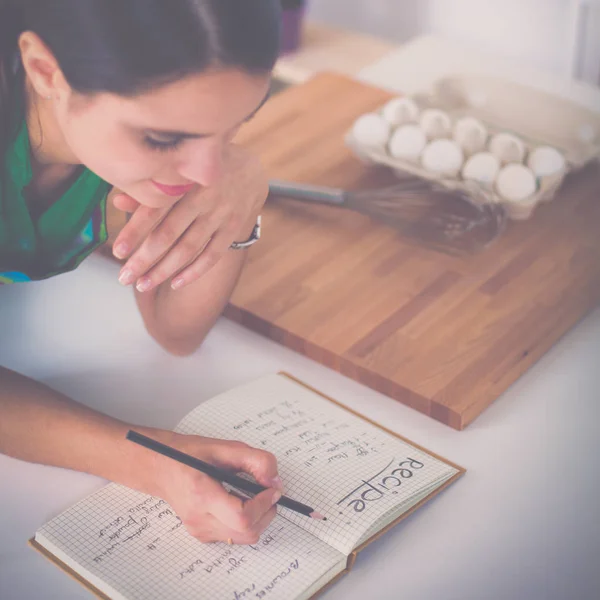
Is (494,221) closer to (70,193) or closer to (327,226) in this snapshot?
(327,226)

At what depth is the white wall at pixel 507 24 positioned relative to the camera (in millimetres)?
2047

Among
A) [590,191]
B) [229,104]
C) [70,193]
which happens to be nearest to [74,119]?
[229,104]

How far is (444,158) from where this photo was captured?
125 cm

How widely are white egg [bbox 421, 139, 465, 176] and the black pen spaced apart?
61 centimetres

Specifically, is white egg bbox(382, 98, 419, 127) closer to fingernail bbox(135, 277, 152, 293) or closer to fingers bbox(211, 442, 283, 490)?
fingernail bbox(135, 277, 152, 293)

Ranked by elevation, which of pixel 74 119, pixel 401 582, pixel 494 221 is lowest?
pixel 401 582

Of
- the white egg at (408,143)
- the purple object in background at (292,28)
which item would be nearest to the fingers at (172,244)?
the white egg at (408,143)

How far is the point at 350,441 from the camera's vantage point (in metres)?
0.90

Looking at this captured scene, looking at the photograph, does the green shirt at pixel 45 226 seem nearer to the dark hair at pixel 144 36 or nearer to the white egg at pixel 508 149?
the dark hair at pixel 144 36

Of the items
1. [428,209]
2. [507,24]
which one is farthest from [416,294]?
[507,24]

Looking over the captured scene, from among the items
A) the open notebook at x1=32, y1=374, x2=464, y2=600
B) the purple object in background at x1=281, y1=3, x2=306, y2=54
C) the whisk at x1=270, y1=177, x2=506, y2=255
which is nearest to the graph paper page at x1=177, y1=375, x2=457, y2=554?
the open notebook at x1=32, y1=374, x2=464, y2=600

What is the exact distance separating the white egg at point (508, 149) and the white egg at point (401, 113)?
0.44 ft

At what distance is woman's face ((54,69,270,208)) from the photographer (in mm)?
719

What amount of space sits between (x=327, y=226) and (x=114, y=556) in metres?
0.59
